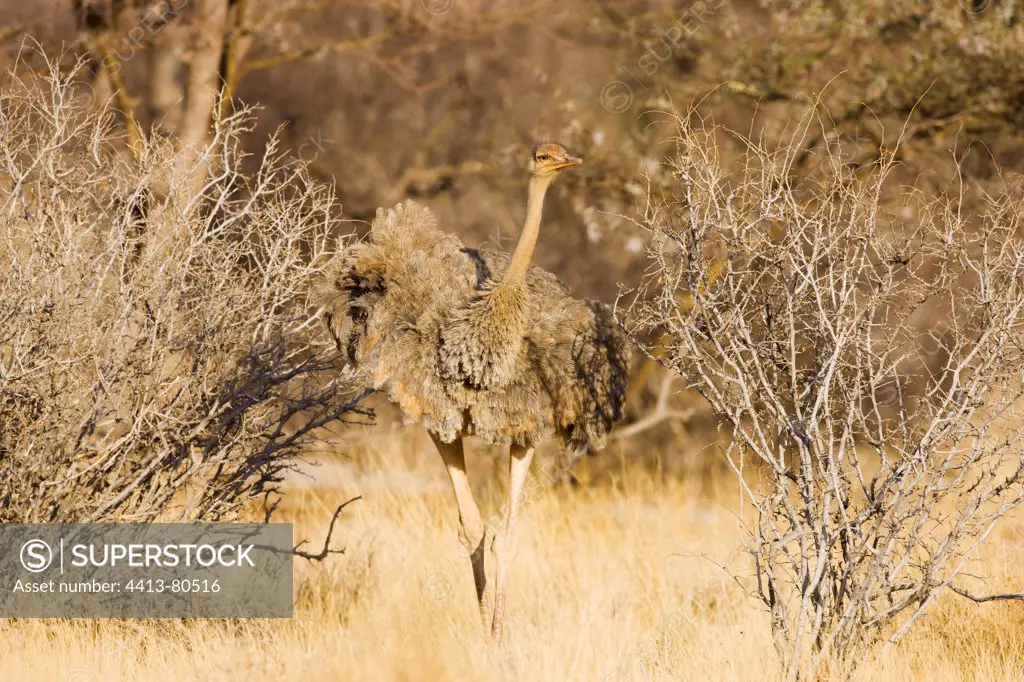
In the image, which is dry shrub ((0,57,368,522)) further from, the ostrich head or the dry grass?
the ostrich head

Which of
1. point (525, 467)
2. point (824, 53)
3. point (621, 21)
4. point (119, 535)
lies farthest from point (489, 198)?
point (119, 535)

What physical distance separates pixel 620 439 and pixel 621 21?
13.8ft

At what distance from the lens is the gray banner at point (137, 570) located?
5434mm

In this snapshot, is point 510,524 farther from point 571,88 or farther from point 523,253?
point 571,88

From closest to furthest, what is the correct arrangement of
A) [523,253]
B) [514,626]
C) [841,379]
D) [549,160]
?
1. [841,379]
2. [523,253]
3. [549,160]
4. [514,626]

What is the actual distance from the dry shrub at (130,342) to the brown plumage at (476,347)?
1.13 feet

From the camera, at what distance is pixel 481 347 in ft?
18.9

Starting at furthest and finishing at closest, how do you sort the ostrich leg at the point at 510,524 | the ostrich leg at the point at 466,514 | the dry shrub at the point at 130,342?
the ostrich leg at the point at 466,514
the ostrich leg at the point at 510,524
the dry shrub at the point at 130,342

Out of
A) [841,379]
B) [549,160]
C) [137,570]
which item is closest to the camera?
[841,379]

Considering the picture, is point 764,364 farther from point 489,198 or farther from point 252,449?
point 489,198

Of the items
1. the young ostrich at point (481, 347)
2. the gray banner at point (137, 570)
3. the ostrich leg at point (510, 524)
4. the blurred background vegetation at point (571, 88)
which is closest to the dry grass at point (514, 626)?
the gray banner at point (137, 570)

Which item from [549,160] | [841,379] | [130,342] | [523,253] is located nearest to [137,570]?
[130,342]

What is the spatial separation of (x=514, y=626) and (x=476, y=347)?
5.00ft

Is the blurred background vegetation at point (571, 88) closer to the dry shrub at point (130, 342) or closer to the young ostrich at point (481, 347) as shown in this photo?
the young ostrich at point (481, 347)
